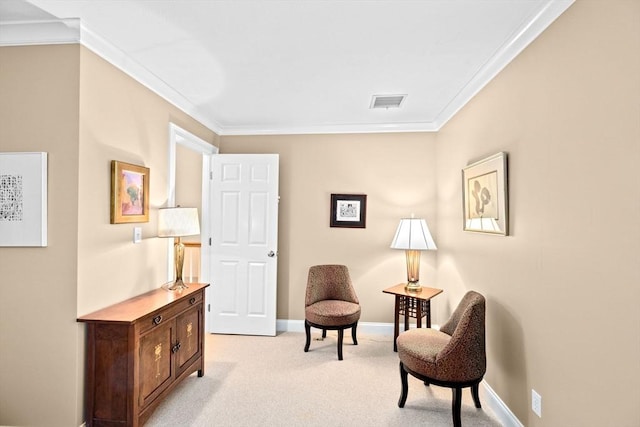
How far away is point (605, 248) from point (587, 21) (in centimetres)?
106

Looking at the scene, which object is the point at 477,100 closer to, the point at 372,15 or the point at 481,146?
the point at 481,146

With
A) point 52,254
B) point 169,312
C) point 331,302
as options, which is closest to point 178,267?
point 169,312

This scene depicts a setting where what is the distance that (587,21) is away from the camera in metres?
1.54

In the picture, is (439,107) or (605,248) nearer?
(605,248)

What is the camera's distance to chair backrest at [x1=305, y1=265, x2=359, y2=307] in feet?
12.3

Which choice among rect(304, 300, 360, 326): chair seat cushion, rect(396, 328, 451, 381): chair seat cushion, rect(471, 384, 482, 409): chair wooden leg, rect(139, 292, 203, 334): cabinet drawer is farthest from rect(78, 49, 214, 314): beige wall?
rect(471, 384, 482, 409): chair wooden leg

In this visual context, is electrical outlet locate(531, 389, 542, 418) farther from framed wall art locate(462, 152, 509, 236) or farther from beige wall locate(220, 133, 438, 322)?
beige wall locate(220, 133, 438, 322)

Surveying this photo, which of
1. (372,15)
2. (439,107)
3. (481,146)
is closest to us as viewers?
(372,15)

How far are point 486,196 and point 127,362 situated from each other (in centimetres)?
276

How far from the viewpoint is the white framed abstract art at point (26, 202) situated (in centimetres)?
208

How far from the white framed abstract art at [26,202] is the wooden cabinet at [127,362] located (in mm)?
658

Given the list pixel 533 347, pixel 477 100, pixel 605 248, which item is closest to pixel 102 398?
pixel 533 347

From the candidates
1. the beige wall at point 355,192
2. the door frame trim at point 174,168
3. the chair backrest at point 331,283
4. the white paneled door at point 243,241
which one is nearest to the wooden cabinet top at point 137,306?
the door frame trim at point 174,168

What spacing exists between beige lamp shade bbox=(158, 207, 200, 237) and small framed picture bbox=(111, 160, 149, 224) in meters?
0.13
